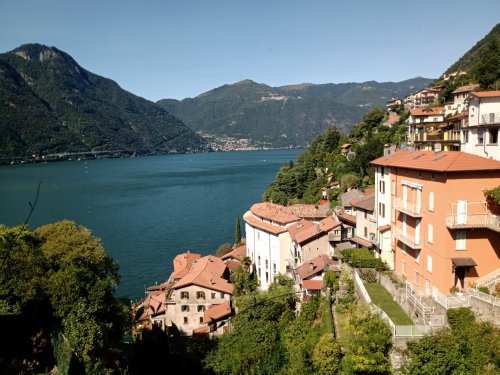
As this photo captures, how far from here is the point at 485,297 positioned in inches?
545

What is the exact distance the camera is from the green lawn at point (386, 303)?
15938 millimetres

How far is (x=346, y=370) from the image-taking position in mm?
15242

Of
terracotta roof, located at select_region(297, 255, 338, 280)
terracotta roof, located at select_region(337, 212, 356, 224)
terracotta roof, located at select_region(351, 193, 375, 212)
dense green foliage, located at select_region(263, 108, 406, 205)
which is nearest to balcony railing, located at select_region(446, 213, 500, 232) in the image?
terracotta roof, located at select_region(351, 193, 375, 212)

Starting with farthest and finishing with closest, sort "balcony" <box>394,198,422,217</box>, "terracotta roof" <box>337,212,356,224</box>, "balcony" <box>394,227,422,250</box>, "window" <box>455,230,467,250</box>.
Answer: "terracotta roof" <box>337,212,356,224</box>
"balcony" <box>394,227,422,250</box>
"balcony" <box>394,198,422,217</box>
"window" <box>455,230,467,250</box>

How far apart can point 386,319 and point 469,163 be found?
6715 millimetres

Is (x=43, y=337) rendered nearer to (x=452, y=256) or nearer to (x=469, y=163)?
(x=452, y=256)

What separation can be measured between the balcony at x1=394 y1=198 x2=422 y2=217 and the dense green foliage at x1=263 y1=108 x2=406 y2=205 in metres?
A: 21.7

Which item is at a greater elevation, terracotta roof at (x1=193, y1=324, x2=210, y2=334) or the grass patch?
the grass patch

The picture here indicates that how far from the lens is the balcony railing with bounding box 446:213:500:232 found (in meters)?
15.5

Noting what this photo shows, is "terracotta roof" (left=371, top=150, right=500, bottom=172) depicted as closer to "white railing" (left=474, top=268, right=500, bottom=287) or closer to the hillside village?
the hillside village

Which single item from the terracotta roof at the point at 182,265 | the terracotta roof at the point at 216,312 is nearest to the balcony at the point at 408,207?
the terracotta roof at the point at 216,312

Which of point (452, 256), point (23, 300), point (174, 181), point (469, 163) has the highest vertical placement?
point (469, 163)

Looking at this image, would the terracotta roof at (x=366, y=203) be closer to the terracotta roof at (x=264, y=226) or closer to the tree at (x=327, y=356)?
the terracotta roof at (x=264, y=226)

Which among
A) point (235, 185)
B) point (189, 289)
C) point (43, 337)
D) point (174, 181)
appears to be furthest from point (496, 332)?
point (174, 181)
